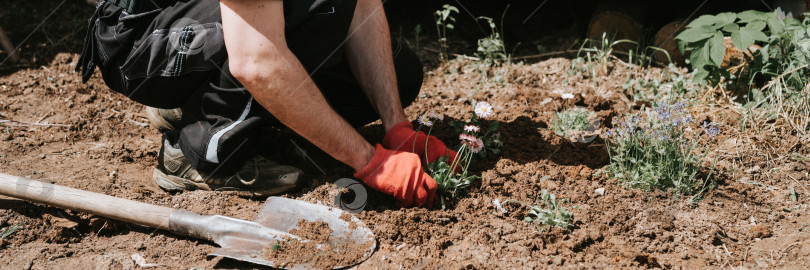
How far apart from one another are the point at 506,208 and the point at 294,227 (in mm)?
782

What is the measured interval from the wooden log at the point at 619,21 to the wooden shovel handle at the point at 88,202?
2468 mm

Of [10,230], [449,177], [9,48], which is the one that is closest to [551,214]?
[449,177]

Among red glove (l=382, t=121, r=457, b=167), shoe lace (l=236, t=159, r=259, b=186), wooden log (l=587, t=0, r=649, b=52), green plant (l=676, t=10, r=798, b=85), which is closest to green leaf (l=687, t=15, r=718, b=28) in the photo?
green plant (l=676, t=10, r=798, b=85)

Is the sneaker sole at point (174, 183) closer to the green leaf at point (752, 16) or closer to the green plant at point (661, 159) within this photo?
the green plant at point (661, 159)

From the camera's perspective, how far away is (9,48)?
3375mm

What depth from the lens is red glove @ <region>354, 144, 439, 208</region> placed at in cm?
207

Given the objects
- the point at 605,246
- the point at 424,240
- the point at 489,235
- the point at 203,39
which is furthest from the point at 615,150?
the point at 203,39

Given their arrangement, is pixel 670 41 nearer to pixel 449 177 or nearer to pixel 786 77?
pixel 786 77

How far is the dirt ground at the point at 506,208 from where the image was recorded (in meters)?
1.97

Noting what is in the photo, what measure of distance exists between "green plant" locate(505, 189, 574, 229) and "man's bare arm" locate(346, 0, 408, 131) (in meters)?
0.66

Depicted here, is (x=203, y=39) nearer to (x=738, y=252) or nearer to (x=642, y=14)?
(x=738, y=252)

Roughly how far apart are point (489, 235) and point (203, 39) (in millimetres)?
1212

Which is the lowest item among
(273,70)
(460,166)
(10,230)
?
(10,230)

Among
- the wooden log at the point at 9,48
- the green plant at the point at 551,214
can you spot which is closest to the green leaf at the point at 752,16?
the green plant at the point at 551,214
